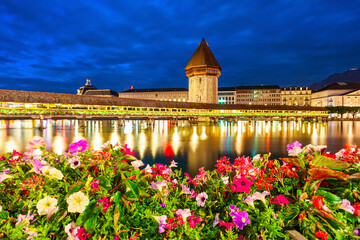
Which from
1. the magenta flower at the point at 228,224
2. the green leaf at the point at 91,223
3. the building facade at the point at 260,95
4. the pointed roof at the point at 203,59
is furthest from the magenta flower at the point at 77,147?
the building facade at the point at 260,95

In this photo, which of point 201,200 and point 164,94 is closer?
point 201,200

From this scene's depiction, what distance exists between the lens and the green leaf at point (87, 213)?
160cm

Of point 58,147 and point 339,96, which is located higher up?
point 339,96

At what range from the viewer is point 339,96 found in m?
95.2

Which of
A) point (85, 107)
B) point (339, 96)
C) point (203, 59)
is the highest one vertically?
point (203, 59)

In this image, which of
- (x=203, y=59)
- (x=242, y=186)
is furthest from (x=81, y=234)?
(x=203, y=59)

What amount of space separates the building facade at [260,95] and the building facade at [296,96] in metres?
2.78

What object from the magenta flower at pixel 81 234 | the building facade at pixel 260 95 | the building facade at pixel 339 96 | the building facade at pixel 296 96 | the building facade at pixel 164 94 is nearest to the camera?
the magenta flower at pixel 81 234

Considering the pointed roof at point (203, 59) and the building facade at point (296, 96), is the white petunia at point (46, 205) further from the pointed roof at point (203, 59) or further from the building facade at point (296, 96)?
the building facade at point (296, 96)

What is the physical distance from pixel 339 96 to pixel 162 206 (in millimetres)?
115018

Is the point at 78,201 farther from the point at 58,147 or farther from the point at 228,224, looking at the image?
the point at 58,147

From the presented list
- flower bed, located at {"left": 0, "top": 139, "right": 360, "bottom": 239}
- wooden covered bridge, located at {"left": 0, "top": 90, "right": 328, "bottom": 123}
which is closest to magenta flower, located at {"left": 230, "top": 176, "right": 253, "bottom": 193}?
flower bed, located at {"left": 0, "top": 139, "right": 360, "bottom": 239}

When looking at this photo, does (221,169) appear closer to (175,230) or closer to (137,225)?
(175,230)

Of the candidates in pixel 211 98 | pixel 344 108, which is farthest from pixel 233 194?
pixel 344 108
